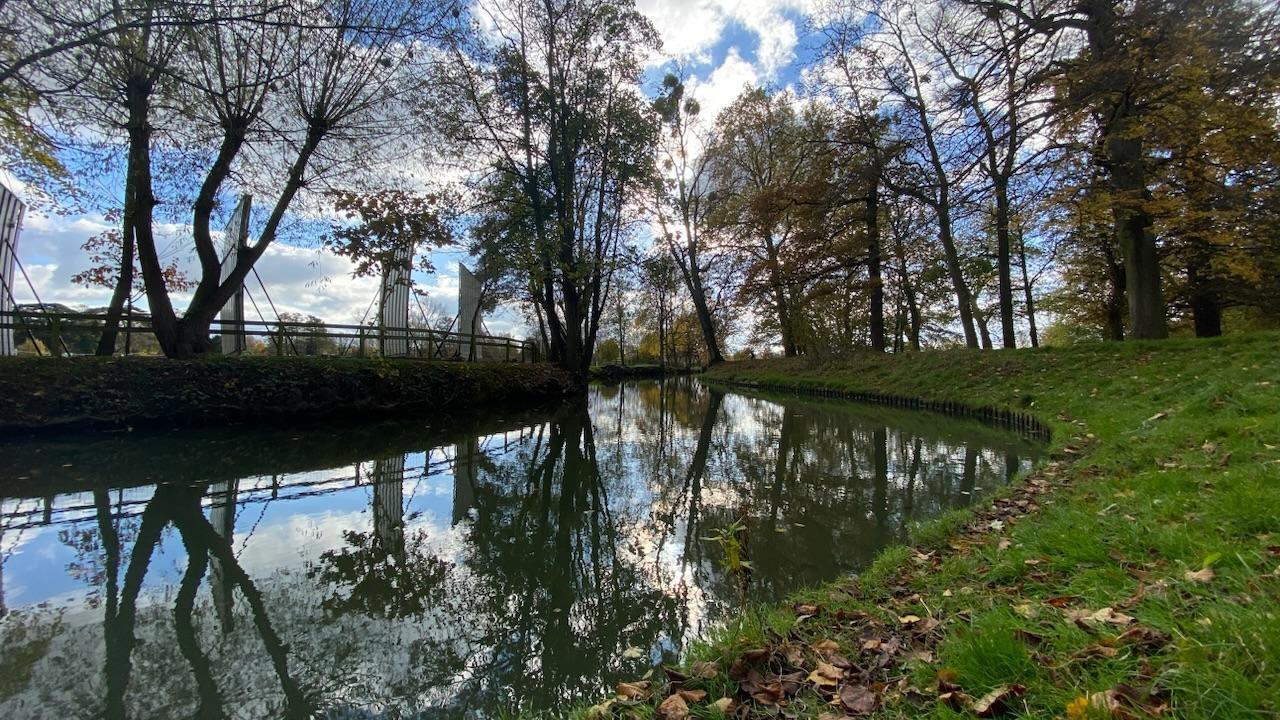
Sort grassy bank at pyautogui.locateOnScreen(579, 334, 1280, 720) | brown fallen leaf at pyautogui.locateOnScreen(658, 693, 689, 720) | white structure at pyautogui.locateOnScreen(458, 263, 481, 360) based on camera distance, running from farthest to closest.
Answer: white structure at pyautogui.locateOnScreen(458, 263, 481, 360)
brown fallen leaf at pyautogui.locateOnScreen(658, 693, 689, 720)
grassy bank at pyautogui.locateOnScreen(579, 334, 1280, 720)

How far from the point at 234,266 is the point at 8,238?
454 cm

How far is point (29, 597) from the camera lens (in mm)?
3021

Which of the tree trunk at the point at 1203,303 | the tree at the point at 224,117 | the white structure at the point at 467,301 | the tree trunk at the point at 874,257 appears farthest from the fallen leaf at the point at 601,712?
the tree trunk at the point at 1203,303

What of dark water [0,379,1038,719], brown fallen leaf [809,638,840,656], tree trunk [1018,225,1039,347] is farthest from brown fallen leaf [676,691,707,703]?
tree trunk [1018,225,1039,347]

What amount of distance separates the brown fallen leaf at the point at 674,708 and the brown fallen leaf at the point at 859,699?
1.58 feet

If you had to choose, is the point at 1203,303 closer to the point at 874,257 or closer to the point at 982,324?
the point at 982,324

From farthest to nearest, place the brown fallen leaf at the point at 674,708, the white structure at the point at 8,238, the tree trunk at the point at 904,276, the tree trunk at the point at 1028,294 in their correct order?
1. the tree trunk at the point at 1028,294
2. the tree trunk at the point at 904,276
3. the white structure at the point at 8,238
4. the brown fallen leaf at the point at 674,708

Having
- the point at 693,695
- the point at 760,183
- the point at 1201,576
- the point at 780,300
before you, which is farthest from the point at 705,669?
the point at 760,183

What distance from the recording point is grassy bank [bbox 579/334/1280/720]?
1.39m

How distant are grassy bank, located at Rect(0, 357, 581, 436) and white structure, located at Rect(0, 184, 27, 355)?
17.4 feet

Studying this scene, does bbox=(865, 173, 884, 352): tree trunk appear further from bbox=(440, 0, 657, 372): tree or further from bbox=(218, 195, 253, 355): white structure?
bbox=(218, 195, 253, 355): white structure

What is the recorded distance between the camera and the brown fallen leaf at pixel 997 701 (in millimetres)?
1392

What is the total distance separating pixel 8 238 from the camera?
440 inches

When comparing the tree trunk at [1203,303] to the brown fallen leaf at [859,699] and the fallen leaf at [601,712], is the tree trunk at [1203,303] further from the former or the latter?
the fallen leaf at [601,712]
